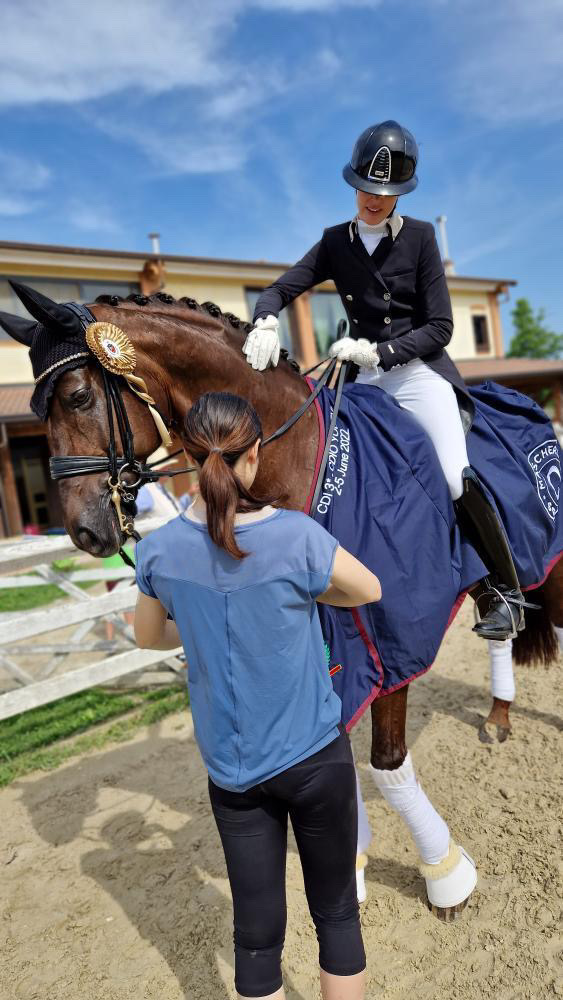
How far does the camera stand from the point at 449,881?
2.46 meters

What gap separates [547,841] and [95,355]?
9.77 feet

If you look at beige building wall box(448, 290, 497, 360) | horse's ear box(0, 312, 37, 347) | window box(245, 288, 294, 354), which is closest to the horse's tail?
horse's ear box(0, 312, 37, 347)

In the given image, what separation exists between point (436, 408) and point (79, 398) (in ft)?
4.84

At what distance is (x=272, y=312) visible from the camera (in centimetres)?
258

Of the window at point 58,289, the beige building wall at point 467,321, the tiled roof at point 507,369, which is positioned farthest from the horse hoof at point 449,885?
the beige building wall at point 467,321

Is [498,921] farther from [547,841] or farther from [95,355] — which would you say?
[95,355]

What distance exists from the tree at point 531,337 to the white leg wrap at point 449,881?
45.7 metres

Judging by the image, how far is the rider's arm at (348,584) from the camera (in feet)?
5.19

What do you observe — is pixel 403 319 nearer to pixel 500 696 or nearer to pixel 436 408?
pixel 436 408

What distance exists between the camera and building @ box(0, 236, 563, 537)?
14266mm

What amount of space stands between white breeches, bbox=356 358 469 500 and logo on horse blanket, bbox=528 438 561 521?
2.03 feet

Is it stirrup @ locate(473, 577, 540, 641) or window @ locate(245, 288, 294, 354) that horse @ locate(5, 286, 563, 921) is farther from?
window @ locate(245, 288, 294, 354)

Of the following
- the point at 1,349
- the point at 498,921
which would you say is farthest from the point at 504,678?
the point at 1,349

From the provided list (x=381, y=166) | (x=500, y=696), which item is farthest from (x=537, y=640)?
(x=381, y=166)
